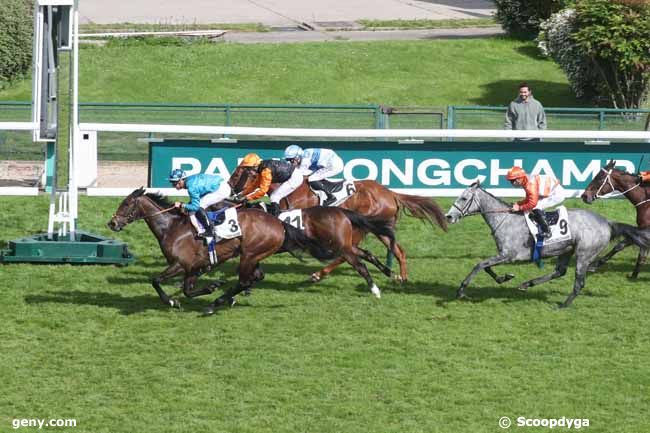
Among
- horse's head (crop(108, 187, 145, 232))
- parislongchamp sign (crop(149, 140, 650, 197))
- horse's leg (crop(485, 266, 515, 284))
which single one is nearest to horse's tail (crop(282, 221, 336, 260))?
horse's head (crop(108, 187, 145, 232))

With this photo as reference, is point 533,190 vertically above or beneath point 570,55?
beneath

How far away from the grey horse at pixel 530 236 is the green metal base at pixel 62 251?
3.75m

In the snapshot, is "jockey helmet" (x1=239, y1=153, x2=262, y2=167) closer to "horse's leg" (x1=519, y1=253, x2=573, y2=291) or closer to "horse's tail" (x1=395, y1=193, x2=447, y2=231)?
"horse's tail" (x1=395, y1=193, x2=447, y2=231)

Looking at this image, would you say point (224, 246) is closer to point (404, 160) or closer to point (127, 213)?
point (127, 213)

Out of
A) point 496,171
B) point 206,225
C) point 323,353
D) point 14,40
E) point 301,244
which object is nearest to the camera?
point 323,353

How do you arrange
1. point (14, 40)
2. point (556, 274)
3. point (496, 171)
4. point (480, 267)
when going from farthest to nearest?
point (14, 40) < point (496, 171) < point (556, 274) < point (480, 267)

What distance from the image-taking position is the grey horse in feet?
38.1

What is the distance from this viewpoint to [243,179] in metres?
12.4

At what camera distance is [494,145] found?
14516 millimetres

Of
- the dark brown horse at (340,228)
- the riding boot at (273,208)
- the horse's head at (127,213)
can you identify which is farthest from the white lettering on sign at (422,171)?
the horse's head at (127,213)

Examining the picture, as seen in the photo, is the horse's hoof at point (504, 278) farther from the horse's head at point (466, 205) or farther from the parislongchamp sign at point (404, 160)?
the parislongchamp sign at point (404, 160)

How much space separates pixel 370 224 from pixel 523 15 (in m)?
20.9

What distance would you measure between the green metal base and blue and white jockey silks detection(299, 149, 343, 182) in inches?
86.4

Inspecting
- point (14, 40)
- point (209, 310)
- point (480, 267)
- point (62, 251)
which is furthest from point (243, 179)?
point (14, 40)
